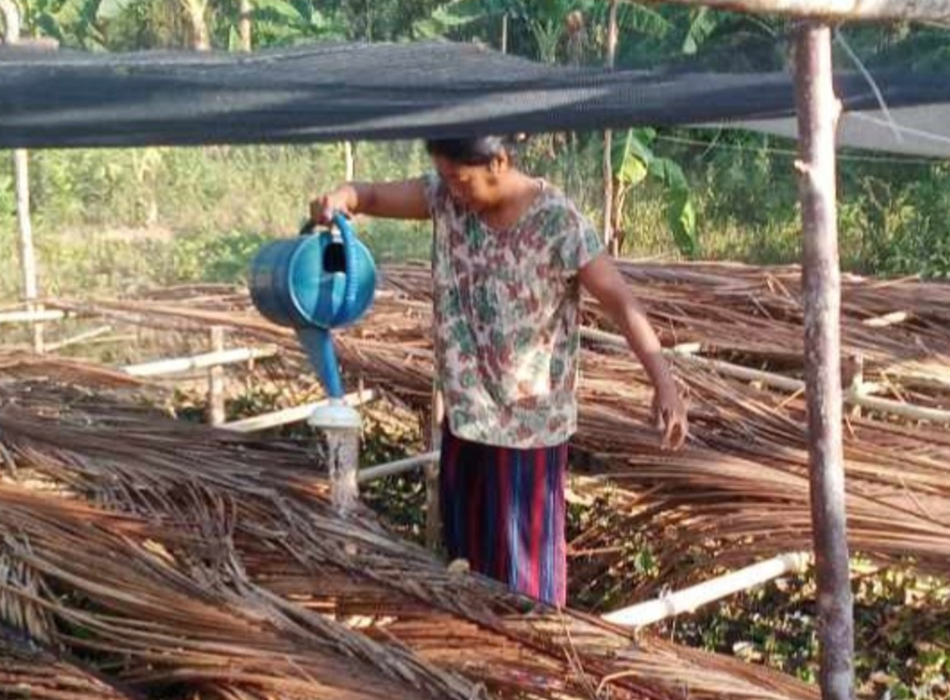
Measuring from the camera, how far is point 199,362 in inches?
185

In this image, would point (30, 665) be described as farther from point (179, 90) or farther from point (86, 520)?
point (179, 90)

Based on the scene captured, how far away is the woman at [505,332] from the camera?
2.76 metres

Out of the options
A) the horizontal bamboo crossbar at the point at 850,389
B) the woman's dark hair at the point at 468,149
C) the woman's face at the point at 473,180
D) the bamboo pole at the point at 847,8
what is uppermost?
the bamboo pole at the point at 847,8

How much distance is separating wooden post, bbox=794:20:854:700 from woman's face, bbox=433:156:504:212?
771 millimetres

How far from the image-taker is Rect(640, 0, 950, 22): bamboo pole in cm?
174

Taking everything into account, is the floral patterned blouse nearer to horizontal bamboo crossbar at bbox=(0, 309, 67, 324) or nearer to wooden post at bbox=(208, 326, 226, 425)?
wooden post at bbox=(208, 326, 226, 425)

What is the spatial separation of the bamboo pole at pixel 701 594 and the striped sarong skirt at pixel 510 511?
0.16 metres

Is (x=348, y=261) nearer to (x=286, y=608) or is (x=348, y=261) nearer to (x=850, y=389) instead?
(x=286, y=608)

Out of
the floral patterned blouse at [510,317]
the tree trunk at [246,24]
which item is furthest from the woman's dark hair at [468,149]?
the tree trunk at [246,24]

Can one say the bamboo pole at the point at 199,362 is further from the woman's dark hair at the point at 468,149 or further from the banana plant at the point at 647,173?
the banana plant at the point at 647,173

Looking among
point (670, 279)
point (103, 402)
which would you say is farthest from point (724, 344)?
point (103, 402)

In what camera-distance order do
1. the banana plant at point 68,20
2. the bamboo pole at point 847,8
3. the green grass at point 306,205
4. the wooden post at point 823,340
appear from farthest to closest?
the banana plant at point 68,20, the green grass at point 306,205, the wooden post at point 823,340, the bamboo pole at point 847,8

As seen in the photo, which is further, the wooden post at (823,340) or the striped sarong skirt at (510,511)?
the striped sarong skirt at (510,511)

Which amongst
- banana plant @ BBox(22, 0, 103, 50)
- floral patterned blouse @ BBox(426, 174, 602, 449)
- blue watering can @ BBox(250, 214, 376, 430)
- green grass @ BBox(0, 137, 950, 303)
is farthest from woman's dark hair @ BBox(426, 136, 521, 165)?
banana plant @ BBox(22, 0, 103, 50)
